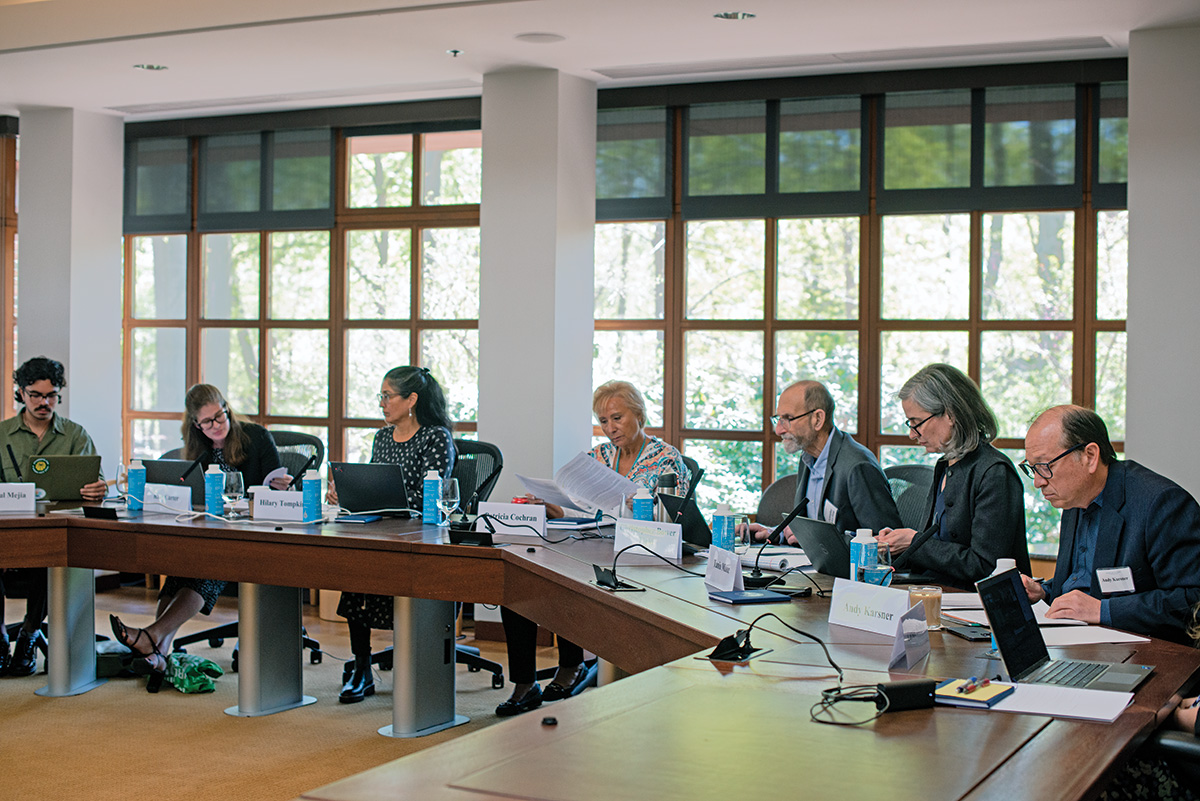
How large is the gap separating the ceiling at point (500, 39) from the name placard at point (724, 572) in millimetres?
2547

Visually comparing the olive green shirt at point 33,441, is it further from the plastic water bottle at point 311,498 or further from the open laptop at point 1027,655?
the open laptop at point 1027,655

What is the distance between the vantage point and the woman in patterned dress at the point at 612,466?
4.45 m

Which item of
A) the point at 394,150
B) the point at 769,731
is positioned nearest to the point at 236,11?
the point at 394,150

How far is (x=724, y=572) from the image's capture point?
2.92 meters

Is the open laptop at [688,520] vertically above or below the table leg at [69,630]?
above

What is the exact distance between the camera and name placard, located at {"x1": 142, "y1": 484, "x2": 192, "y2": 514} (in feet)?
14.7

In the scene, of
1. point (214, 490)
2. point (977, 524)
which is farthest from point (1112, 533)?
point (214, 490)

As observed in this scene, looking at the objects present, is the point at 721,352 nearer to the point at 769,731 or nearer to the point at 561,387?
the point at 561,387

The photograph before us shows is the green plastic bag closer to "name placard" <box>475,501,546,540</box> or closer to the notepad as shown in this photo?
"name placard" <box>475,501,546,540</box>

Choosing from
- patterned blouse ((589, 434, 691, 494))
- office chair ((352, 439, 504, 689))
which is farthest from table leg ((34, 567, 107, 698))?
patterned blouse ((589, 434, 691, 494))

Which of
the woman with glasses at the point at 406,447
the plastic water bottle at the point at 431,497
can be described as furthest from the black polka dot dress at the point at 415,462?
the plastic water bottle at the point at 431,497

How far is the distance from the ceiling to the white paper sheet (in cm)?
331

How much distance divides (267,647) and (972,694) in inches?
128

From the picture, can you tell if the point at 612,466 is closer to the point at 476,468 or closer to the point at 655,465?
the point at 655,465
